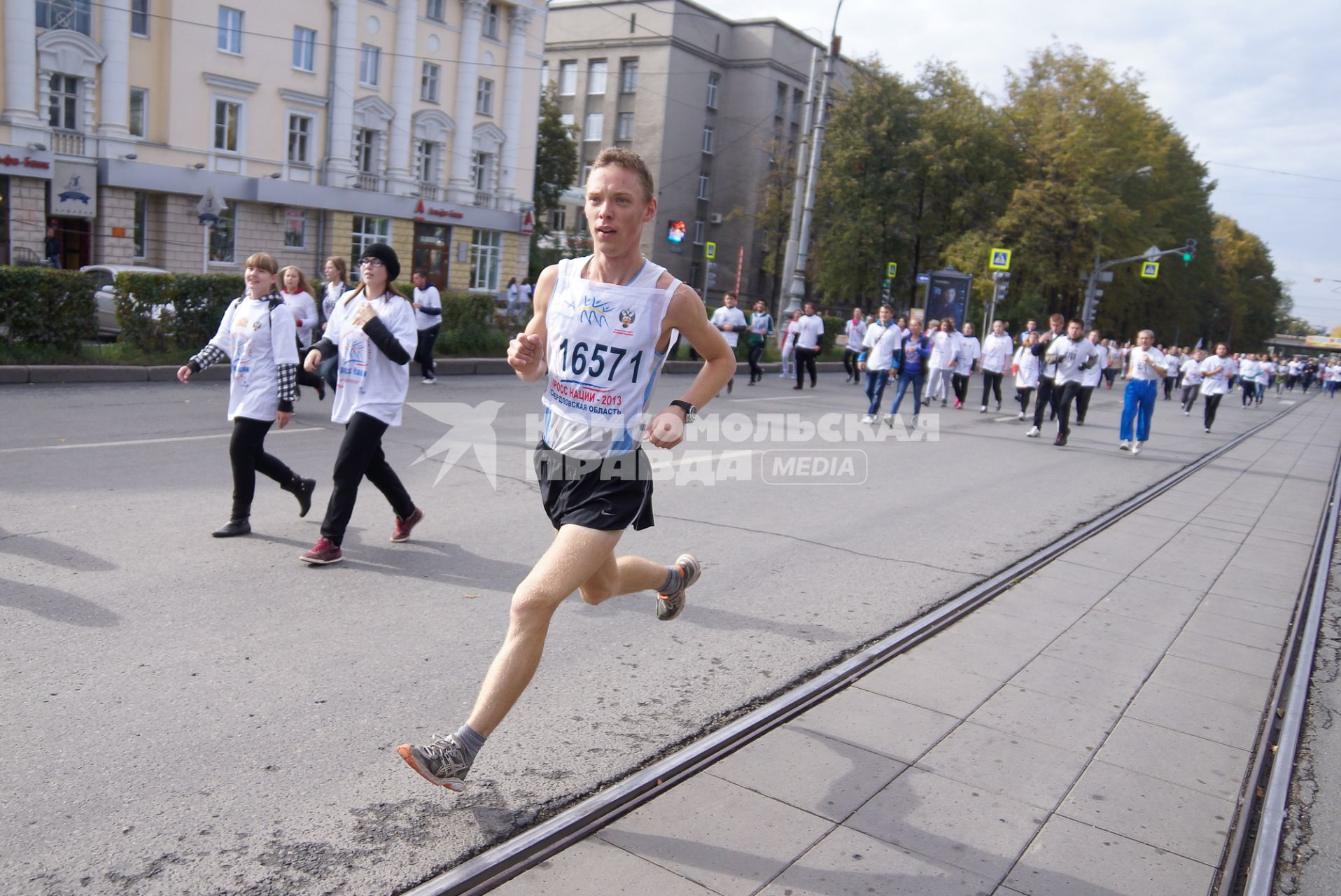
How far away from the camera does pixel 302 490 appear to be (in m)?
6.71

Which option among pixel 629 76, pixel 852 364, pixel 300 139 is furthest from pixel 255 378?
pixel 629 76

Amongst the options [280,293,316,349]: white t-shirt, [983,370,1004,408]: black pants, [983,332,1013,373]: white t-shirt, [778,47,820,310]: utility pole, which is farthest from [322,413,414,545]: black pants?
[778,47,820,310]: utility pole

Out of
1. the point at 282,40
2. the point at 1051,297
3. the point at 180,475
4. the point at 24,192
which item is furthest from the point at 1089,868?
the point at 1051,297

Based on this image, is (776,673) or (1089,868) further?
(776,673)

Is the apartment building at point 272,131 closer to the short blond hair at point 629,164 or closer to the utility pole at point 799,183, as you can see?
the utility pole at point 799,183

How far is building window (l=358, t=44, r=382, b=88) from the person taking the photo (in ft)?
130

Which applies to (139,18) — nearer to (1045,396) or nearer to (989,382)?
(989,382)

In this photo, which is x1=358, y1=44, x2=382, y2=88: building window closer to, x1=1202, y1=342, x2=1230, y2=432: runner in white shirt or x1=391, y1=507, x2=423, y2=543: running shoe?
x1=1202, y1=342, x2=1230, y2=432: runner in white shirt

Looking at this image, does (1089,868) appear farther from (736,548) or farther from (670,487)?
(670,487)

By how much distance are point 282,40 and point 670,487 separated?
33.6 metres

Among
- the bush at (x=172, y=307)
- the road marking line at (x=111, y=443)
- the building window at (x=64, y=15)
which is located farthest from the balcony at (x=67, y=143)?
the road marking line at (x=111, y=443)

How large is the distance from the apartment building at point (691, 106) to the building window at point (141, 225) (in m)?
26.2

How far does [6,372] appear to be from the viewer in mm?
12164

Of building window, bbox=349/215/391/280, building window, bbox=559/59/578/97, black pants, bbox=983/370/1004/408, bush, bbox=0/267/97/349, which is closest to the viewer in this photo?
bush, bbox=0/267/97/349
